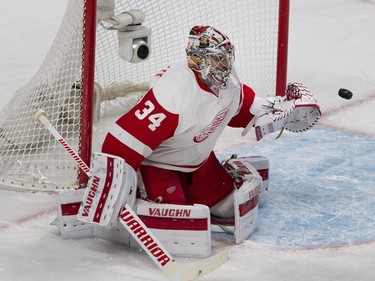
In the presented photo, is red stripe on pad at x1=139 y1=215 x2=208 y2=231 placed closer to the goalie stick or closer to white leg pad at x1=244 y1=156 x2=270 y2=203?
the goalie stick

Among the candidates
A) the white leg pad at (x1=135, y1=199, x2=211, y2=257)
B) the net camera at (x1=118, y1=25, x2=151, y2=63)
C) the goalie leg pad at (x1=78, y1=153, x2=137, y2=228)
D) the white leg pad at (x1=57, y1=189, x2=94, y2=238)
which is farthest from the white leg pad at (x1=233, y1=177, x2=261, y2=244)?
the net camera at (x1=118, y1=25, x2=151, y2=63)

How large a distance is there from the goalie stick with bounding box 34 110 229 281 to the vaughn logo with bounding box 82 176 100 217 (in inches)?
3.9

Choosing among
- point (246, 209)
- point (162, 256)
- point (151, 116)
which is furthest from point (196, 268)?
point (151, 116)

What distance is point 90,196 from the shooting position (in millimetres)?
3699

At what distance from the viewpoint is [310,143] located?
190 inches

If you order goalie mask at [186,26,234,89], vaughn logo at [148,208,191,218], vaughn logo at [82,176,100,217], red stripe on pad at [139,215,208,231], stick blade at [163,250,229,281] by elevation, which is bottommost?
stick blade at [163,250,229,281]

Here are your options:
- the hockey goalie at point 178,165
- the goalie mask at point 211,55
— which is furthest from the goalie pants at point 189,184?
the goalie mask at point 211,55

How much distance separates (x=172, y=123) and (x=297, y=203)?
729 millimetres

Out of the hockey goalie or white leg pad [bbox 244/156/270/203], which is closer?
the hockey goalie

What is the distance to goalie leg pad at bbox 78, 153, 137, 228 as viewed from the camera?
365cm

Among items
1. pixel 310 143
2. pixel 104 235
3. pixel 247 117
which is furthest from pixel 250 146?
pixel 104 235

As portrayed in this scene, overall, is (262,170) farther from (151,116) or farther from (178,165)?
(151,116)

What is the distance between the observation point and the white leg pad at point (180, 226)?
372 cm

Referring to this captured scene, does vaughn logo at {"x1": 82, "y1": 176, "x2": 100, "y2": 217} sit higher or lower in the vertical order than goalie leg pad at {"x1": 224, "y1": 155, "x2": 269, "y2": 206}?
higher
